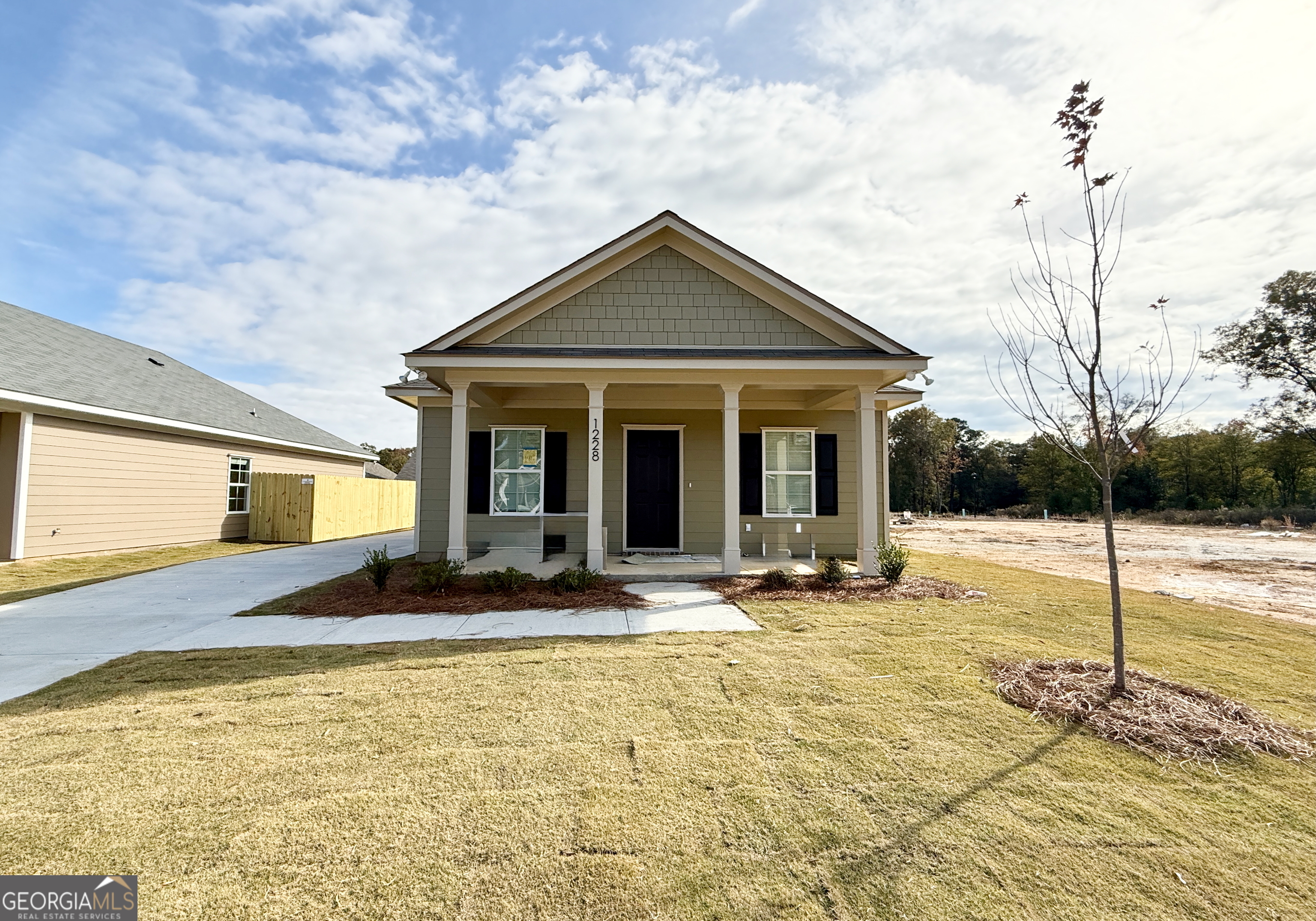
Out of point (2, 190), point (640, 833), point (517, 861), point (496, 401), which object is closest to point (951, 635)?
point (640, 833)

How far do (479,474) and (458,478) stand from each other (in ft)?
7.33

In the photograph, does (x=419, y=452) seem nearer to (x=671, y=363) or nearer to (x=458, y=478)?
(x=458, y=478)

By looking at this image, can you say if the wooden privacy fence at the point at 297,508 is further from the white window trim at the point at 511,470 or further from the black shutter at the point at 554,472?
the black shutter at the point at 554,472

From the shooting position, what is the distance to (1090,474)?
96.7ft

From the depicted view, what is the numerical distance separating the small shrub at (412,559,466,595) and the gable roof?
324cm

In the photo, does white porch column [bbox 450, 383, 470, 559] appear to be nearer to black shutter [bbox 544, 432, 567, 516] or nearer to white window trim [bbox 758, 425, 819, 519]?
black shutter [bbox 544, 432, 567, 516]

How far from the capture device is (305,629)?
582 cm

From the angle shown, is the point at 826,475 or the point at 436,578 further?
the point at 826,475

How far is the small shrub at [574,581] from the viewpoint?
7379mm

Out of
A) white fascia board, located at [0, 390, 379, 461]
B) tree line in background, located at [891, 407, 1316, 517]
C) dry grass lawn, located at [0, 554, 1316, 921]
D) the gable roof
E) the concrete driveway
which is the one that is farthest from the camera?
tree line in background, located at [891, 407, 1316, 517]

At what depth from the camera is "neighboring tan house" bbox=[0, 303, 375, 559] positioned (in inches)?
400

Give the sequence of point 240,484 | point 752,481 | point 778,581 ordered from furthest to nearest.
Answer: point 240,484 → point 752,481 → point 778,581

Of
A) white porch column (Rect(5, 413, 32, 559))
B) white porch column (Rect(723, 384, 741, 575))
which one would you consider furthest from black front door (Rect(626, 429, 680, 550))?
white porch column (Rect(5, 413, 32, 559))

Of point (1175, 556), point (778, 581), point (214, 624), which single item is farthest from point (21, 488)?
point (1175, 556)
